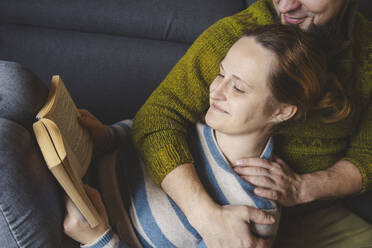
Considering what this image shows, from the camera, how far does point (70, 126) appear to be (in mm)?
832

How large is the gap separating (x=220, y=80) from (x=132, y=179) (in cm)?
39

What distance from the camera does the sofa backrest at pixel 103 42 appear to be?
1549 millimetres

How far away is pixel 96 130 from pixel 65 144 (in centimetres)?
31

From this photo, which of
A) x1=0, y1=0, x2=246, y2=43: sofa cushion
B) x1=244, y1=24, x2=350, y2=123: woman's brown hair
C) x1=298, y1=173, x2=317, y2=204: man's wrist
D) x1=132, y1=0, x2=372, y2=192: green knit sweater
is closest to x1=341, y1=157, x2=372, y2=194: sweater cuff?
x1=132, y1=0, x2=372, y2=192: green knit sweater

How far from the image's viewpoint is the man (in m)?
0.89

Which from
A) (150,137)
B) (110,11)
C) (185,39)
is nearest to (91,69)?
(110,11)

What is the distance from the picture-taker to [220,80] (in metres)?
0.90

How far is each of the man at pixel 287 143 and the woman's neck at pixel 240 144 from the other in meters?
0.03

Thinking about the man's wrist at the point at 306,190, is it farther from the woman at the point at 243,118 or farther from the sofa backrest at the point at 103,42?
the sofa backrest at the point at 103,42

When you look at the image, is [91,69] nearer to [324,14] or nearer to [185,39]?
[185,39]

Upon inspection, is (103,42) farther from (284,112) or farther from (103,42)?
(284,112)

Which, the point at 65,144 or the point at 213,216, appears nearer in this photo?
the point at 65,144

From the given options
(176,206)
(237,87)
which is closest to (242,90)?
(237,87)

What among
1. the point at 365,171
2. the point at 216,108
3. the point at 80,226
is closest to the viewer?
the point at 80,226
